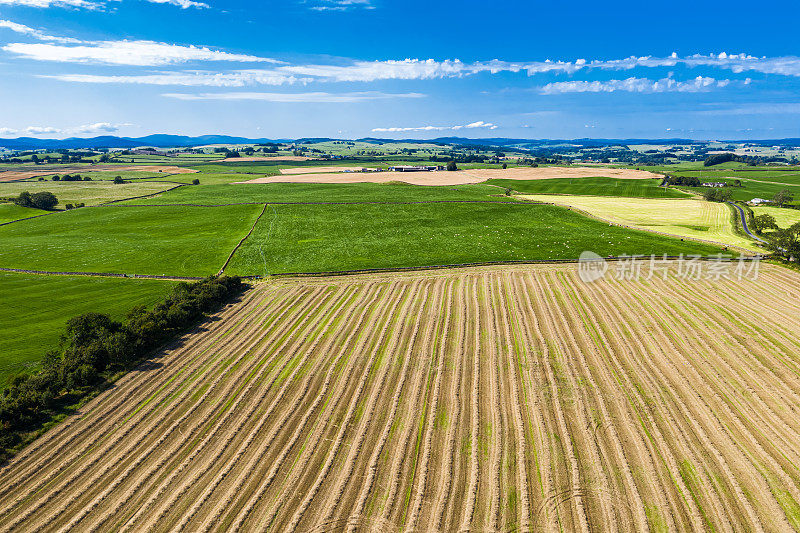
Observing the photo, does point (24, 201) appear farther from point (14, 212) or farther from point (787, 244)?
point (787, 244)

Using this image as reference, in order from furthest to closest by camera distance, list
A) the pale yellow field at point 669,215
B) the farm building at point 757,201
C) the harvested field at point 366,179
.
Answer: the harvested field at point 366,179 → the farm building at point 757,201 → the pale yellow field at point 669,215

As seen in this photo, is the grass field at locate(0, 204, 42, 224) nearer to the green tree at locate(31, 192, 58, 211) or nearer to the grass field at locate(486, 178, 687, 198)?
the green tree at locate(31, 192, 58, 211)

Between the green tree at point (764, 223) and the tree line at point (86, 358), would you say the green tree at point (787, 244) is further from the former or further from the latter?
the tree line at point (86, 358)

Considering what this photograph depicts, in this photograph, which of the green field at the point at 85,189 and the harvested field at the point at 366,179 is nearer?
the green field at the point at 85,189

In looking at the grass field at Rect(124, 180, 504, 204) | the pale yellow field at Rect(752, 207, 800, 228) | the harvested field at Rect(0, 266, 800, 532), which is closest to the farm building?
the pale yellow field at Rect(752, 207, 800, 228)

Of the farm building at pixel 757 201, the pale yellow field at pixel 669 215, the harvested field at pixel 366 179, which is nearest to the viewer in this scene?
the pale yellow field at pixel 669 215

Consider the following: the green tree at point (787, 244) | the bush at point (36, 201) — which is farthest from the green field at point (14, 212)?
the green tree at point (787, 244)

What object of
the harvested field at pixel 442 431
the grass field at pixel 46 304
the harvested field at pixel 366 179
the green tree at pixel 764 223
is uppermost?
the harvested field at pixel 366 179
